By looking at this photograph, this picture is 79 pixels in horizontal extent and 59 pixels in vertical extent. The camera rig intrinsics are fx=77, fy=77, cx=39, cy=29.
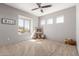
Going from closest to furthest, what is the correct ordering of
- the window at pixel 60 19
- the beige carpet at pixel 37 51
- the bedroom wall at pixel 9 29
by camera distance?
1. the beige carpet at pixel 37 51
2. the bedroom wall at pixel 9 29
3. the window at pixel 60 19

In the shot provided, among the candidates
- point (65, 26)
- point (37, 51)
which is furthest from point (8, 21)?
point (65, 26)

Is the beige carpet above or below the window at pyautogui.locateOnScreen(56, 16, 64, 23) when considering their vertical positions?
below

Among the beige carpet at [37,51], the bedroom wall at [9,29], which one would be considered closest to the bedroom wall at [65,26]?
the beige carpet at [37,51]

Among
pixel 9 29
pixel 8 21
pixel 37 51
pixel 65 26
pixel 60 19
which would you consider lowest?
pixel 37 51

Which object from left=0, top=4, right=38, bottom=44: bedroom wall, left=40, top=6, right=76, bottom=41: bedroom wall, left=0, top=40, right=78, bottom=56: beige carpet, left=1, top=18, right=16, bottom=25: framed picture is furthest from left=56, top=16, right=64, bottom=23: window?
left=1, top=18, right=16, bottom=25: framed picture

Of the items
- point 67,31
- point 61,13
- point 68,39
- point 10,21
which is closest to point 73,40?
point 68,39

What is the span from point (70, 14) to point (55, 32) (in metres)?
1.19

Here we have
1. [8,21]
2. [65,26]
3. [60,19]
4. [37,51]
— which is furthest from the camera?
[60,19]

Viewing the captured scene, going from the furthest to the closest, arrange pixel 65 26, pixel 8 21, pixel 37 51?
pixel 65 26
pixel 8 21
pixel 37 51

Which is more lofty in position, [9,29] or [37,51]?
[9,29]

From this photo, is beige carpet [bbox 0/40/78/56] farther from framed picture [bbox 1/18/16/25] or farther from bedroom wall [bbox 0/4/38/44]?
framed picture [bbox 1/18/16/25]

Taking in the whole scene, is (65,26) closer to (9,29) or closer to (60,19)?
(60,19)

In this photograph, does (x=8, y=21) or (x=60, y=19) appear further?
(x=60, y=19)

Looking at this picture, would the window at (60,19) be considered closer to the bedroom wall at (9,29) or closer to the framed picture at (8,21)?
the bedroom wall at (9,29)
